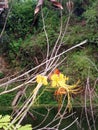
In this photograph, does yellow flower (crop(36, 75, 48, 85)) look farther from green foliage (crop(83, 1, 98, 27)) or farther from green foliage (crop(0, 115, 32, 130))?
green foliage (crop(83, 1, 98, 27))

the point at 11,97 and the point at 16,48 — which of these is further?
the point at 16,48

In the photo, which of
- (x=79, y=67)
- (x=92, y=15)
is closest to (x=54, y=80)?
(x=79, y=67)

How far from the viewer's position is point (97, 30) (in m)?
14.0

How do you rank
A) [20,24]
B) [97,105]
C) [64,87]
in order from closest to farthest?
[64,87], [97,105], [20,24]

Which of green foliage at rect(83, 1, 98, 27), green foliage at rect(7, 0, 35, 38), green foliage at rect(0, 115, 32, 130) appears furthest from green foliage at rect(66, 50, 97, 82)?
green foliage at rect(0, 115, 32, 130)

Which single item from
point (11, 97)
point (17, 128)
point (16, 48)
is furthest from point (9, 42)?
point (17, 128)

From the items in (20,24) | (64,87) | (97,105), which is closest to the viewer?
(64,87)

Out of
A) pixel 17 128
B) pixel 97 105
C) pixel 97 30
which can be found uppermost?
pixel 17 128

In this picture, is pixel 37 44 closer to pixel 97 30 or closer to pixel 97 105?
pixel 97 30

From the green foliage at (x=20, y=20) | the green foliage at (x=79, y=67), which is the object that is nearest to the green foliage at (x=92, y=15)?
the green foliage at (x=79, y=67)

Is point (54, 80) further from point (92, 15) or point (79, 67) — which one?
point (92, 15)

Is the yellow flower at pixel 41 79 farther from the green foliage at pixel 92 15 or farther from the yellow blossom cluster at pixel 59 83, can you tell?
the green foliage at pixel 92 15

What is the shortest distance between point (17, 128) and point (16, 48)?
1395 cm

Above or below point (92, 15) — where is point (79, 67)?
below
